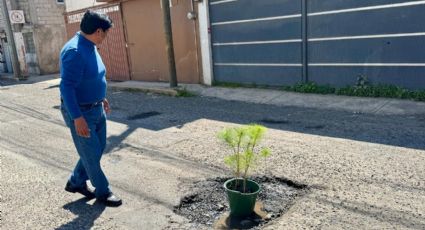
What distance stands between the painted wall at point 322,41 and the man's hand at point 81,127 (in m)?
6.45

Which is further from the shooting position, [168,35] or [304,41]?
[168,35]

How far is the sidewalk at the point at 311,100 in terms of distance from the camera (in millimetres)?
6957

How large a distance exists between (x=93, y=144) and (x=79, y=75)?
28.7 inches

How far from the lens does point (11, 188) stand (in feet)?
15.2

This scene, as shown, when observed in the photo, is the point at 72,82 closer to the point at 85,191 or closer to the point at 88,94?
the point at 88,94

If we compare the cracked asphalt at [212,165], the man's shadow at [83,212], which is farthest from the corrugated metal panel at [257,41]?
the man's shadow at [83,212]

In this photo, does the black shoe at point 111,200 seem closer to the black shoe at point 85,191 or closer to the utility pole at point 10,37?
the black shoe at point 85,191

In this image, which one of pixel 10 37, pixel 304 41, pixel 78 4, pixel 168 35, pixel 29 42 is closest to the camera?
pixel 304 41

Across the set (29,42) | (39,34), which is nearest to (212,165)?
(39,34)

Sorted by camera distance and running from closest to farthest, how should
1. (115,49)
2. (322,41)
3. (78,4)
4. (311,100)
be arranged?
(311,100)
(322,41)
(115,49)
(78,4)

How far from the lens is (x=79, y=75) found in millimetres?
3584

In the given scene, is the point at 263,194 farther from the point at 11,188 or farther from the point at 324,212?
the point at 11,188

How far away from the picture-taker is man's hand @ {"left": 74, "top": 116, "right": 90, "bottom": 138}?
3.57 meters

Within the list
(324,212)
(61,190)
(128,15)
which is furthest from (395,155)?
(128,15)
